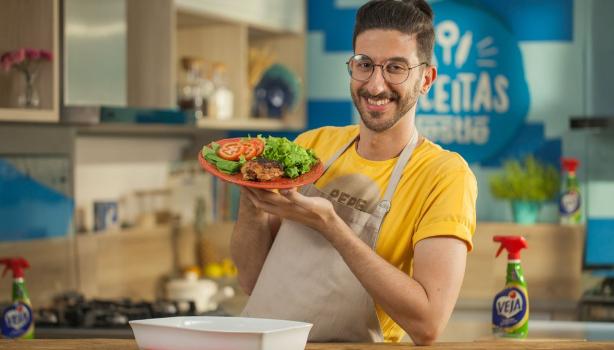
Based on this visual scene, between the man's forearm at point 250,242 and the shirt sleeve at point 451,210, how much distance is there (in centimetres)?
37

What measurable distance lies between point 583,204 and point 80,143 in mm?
2369

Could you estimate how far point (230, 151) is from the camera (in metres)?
1.96

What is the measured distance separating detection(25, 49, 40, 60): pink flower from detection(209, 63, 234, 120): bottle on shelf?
1.17 meters

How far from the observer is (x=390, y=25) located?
2.01m

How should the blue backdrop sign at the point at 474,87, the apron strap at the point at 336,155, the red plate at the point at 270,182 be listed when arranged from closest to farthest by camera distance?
the red plate at the point at 270,182, the apron strap at the point at 336,155, the blue backdrop sign at the point at 474,87

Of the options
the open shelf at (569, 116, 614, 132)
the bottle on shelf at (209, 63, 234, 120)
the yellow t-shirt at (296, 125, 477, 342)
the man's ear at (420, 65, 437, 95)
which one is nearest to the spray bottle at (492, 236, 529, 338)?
the yellow t-shirt at (296, 125, 477, 342)

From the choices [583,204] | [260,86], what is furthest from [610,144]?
[260,86]

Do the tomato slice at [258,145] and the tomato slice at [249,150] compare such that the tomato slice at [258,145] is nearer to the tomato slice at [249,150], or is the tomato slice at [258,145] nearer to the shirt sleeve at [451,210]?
the tomato slice at [249,150]

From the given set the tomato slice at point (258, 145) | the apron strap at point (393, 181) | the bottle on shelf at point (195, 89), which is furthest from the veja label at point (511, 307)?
the bottle on shelf at point (195, 89)

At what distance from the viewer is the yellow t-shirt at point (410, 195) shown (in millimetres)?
1942

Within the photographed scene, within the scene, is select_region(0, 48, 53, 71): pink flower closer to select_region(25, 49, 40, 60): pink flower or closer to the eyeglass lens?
select_region(25, 49, 40, 60): pink flower

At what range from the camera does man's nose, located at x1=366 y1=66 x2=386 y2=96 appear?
1.98m

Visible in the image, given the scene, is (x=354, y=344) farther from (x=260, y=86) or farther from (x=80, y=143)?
(x=260, y=86)

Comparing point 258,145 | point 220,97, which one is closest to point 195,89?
point 220,97
